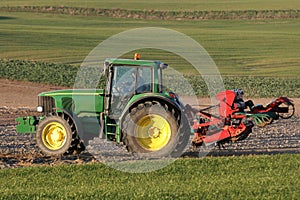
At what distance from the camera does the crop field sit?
37.5 ft

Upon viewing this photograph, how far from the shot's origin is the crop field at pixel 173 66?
37.5 feet

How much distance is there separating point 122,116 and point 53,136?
1521mm

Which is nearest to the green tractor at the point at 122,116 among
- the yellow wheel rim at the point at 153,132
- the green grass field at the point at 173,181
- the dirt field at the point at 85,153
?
the yellow wheel rim at the point at 153,132

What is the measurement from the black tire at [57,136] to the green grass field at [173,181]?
1527 millimetres

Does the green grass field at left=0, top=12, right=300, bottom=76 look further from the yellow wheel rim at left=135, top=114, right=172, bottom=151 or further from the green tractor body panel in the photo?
the yellow wheel rim at left=135, top=114, right=172, bottom=151

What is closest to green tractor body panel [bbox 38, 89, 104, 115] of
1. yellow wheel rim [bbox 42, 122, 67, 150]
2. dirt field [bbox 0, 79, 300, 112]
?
yellow wheel rim [bbox 42, 122, 67, 150]

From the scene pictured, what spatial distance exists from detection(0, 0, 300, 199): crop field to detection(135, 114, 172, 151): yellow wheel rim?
2.84 ft

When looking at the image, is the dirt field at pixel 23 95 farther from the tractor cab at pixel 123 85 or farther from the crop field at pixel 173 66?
the tractor cab at pixel 123 85

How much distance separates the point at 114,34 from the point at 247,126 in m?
42.2

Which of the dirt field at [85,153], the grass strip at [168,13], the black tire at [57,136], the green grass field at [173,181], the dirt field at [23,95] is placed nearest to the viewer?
the green grass field at [173,181]

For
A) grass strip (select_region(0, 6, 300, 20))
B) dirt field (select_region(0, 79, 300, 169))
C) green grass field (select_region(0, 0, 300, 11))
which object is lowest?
dirt field (select_region(0, 79, 300, 169))

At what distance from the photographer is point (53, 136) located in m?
15.0

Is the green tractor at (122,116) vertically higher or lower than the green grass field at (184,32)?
lower

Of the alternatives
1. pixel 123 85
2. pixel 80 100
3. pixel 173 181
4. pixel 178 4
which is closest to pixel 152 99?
pixel 123 85
